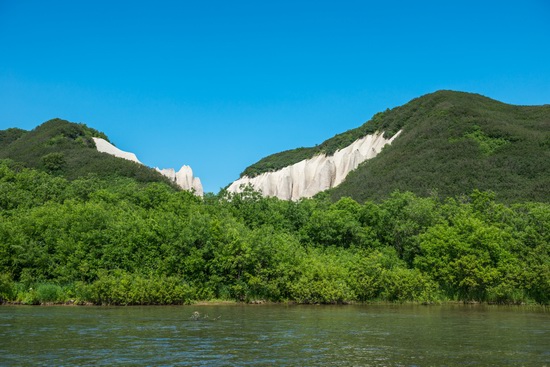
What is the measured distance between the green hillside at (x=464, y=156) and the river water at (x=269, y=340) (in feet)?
169

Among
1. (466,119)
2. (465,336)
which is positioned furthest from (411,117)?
(465,336)

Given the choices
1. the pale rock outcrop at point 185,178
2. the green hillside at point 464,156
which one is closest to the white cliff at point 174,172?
the pale rock outcrop at point 185,178

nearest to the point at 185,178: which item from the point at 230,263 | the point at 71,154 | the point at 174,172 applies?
the point at 174,172

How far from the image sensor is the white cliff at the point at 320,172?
405ft

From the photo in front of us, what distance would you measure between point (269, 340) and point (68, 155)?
316 feet

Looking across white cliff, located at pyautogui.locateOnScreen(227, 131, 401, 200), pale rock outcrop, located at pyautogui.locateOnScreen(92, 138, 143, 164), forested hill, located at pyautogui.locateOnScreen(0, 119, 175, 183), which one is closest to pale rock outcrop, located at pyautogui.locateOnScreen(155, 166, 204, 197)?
pale rock outcrop, located at pyautogui.locateOnScreen(92, 138, 143, 164)

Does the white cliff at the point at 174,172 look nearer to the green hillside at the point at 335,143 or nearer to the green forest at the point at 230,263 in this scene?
the green hillside at the point at 335,143

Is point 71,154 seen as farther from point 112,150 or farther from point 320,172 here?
point 320,172

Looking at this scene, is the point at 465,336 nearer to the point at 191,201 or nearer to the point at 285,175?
the point at 191,201

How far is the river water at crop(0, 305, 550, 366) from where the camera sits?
17484 millimetres

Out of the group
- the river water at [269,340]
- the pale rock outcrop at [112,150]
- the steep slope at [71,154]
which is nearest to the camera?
the river water at [269,340]

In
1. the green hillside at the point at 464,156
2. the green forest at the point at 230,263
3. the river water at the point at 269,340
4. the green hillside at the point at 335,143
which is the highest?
the green hillside at the point at 335,143

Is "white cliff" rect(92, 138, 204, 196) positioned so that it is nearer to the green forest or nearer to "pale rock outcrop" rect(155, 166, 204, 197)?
"pale rock outcrop" rect(155, 166, 204, 197)

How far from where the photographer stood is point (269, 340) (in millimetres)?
22062
